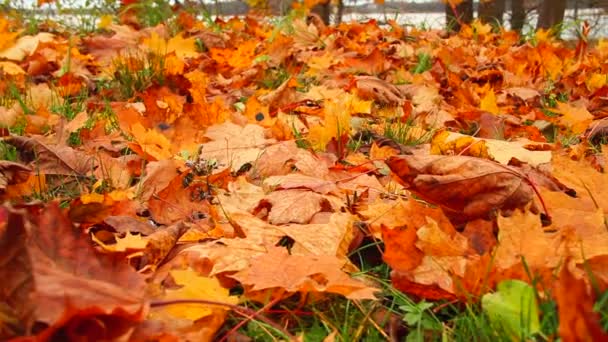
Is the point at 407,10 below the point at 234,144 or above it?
below

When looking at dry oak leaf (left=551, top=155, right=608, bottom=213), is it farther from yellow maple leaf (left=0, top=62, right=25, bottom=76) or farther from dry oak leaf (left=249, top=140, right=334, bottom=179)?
yellow maple leaf (left=0, top=62, right=25, bottom=76)

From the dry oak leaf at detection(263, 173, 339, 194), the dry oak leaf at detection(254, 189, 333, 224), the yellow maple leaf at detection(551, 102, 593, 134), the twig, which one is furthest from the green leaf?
the yellow maple leaf at detection(551, 102, 593, 134)

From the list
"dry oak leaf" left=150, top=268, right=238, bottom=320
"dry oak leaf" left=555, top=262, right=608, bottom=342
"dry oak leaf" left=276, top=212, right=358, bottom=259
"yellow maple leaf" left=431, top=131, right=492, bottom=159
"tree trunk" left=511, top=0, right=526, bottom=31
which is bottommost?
"tree trunk" left=511, top=0, right=526, bottom=31

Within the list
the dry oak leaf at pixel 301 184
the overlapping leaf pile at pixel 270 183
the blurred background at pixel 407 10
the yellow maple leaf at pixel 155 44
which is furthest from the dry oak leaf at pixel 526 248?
the blurred background at pixel 407 10

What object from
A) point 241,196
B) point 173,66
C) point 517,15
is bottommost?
point 517,15

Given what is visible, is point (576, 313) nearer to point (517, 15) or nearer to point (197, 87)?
point (197, 87)

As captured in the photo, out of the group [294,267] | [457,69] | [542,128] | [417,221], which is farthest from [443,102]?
[294,267]

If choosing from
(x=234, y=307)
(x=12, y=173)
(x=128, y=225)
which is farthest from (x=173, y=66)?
(x=234, y=307)
